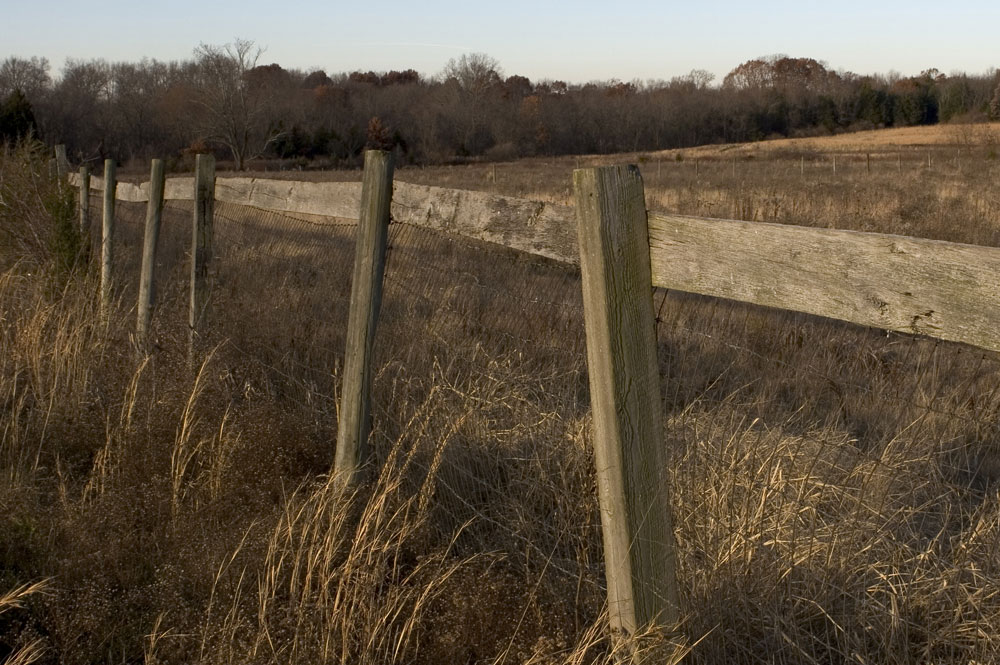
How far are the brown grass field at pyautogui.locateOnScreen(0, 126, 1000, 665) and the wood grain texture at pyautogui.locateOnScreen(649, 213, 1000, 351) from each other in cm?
85

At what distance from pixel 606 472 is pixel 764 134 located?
322 ft

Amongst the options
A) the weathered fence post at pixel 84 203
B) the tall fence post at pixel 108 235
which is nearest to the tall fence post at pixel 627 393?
the tall fence post at pixel 108 235

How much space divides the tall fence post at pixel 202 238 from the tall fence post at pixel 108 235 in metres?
0.86

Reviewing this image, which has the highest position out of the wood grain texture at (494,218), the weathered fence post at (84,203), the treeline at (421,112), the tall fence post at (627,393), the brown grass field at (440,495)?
the treeline at (421,112)

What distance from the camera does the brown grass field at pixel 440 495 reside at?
2475 millimetres

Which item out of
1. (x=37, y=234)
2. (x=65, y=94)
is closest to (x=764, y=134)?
(x=65, y=94)

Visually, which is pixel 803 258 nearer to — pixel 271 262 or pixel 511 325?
pixel 511 325

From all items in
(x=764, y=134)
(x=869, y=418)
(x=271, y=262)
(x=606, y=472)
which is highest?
(x=764, y=134)

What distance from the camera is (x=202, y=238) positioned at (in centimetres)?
545

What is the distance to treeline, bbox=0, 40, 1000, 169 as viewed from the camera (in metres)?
70.8

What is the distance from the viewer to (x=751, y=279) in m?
1.97

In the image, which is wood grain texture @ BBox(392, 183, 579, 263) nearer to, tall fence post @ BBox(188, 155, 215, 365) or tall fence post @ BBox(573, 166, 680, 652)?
tall fence post @ BBox(573, 166, 680, 652)

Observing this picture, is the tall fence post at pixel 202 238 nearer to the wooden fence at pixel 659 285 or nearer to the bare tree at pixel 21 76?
the wooden fence at pixel 659 285

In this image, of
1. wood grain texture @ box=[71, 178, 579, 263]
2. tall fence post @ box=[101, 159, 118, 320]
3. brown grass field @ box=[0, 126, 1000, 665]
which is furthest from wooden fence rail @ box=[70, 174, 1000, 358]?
tall fence post @ box=[101, 159, 118, 320]
